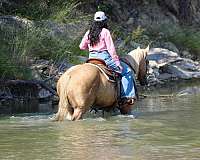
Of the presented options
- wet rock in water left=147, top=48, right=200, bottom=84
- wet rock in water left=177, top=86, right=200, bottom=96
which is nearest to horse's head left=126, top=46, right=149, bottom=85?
wet rock in water left=177, top=86, right=200, bottom=96

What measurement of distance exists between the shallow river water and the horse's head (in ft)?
2.37

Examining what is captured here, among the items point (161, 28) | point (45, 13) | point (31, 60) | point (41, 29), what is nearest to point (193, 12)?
point (161, 28)

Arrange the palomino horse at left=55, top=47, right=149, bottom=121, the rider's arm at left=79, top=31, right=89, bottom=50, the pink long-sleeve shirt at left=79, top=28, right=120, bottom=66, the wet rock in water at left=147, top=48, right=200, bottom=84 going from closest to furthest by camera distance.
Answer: the palomino horse at left=55, top=47, right=149, bottom=121
the pink long-sleeve shirt at left=79, top=28, right=120, bottom=66
the rider's arm at left=79, top=31, right=89, bottom=50
the wet rock in water at left=147, top=48, right=200, bottom=84

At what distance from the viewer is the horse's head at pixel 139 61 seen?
11773 mm

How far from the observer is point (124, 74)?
11.1m

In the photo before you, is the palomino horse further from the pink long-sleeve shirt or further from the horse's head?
the horse's head

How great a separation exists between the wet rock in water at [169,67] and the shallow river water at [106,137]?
7.14 metres

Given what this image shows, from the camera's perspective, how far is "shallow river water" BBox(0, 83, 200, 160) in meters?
7.26

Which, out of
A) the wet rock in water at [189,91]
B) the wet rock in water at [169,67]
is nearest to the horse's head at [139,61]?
the wet rock in water at [189,91]

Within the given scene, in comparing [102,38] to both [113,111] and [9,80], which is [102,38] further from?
[9,80]

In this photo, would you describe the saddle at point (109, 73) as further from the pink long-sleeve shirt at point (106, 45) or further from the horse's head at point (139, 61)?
the horse's head at point (139, 61)

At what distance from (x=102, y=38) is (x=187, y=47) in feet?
45.7

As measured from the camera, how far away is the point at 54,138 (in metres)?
8.46

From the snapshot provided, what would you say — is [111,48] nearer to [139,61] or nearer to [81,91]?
[81,91]
